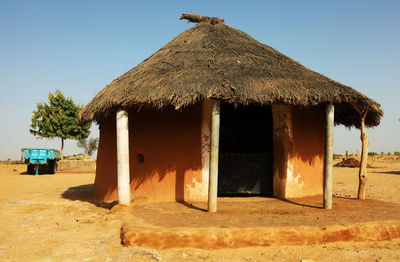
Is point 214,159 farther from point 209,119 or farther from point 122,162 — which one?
point 122,162

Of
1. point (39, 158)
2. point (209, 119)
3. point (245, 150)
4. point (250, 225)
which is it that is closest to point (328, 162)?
point (250, 225)

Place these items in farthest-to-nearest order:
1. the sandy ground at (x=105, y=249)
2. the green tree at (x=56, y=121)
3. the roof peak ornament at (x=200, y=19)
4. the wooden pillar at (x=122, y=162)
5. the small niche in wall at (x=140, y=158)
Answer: the green tree at (x=56, y=121), the roof peak ornament at (x=200, y=19), the small niche in wall at (x=140, y=158), the wooden pillar at (x=122, y=162), the sandy ground at (x=105, y=249)

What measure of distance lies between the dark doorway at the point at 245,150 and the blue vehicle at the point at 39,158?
451 inches

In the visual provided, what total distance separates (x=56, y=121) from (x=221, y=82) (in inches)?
874

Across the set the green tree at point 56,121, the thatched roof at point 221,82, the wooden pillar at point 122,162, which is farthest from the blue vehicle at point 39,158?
the wooden pillar at point 122,162

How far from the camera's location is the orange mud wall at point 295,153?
648 cm

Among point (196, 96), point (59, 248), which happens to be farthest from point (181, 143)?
point (59, 248)

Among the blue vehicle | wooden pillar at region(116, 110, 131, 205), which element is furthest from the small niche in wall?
the blue vehicle

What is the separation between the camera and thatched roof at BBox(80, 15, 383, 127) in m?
5.11

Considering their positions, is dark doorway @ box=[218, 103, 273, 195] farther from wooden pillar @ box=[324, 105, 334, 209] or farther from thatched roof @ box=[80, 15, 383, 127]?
thatched roof @ box=[80, 15, 383, 127]

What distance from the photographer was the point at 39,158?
16516mm

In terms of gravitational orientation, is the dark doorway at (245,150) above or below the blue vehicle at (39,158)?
above

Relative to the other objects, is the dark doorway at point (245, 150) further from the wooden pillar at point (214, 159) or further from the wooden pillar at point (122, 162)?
the wooden pillar at point (122, 162)

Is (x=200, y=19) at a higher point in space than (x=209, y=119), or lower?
higher
